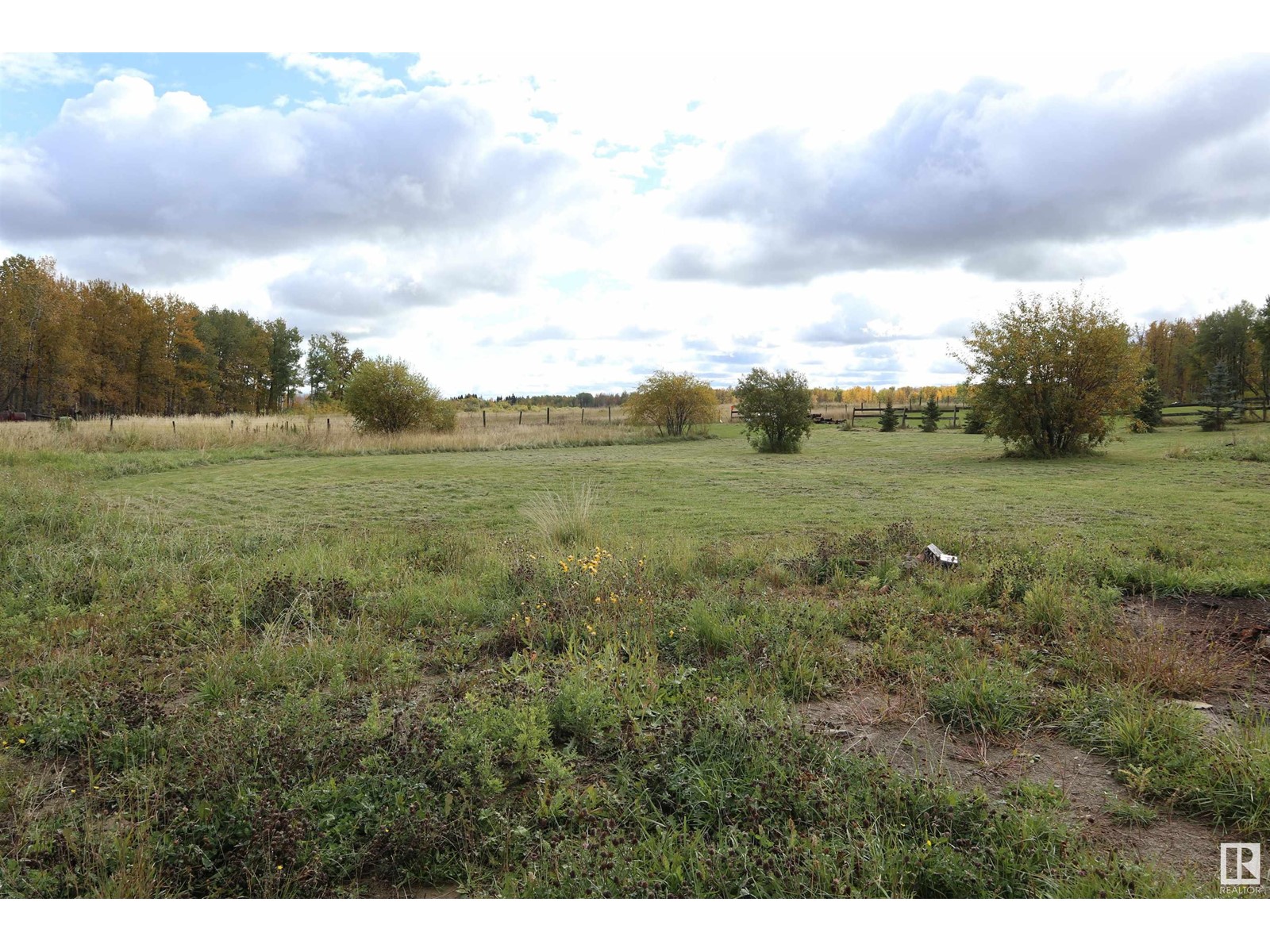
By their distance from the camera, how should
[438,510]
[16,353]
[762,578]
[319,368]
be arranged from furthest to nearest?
1. [319,368]
2. [16,353]
3. [438,510]
4. [762,578]

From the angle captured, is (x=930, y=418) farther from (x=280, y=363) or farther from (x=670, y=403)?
(x=280, y=363)

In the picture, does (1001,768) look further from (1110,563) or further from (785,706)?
(1110,563)

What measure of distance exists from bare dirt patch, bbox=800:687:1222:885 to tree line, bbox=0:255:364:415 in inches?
1246

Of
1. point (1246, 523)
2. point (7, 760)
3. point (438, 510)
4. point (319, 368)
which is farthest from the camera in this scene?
point (319, 368)

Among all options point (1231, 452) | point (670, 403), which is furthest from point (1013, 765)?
point (670, 403)

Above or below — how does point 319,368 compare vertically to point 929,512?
above

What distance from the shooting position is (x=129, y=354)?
54.5 meters

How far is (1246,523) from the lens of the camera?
910 cm

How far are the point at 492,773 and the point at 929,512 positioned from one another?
903 centimetres

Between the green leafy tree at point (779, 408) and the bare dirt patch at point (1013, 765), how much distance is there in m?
22.8

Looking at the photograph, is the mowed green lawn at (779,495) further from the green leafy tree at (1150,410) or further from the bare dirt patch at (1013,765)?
the green leafy tree at (1150,410)

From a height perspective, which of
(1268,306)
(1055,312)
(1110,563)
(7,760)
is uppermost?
(1268,306)

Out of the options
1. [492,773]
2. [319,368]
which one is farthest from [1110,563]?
[319,368]

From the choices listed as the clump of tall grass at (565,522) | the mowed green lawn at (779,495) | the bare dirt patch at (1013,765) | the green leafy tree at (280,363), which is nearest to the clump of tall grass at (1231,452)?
the mowed green lawn at (779,495)
